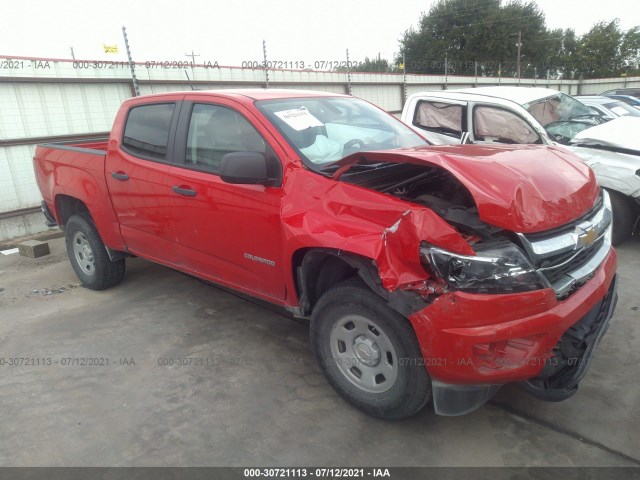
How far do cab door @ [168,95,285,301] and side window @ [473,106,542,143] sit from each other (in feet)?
12.9

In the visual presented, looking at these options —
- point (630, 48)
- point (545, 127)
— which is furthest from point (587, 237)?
point (630, 48)

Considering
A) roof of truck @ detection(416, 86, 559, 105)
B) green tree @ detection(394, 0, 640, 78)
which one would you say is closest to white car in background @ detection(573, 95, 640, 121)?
roof of truck @ detection(416, 86, 559, 105)

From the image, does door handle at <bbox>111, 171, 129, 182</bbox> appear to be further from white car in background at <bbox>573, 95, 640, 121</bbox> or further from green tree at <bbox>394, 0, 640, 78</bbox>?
green tree at <bbox>394, 0, 640, 78</bbox>

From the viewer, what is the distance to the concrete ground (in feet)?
8.16

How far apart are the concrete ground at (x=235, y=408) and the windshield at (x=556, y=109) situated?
2946 mm

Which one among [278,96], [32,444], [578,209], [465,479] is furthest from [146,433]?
[578,209]

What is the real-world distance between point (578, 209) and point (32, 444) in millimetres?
3239

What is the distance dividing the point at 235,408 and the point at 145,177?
194 cm

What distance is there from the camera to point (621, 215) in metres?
5.30

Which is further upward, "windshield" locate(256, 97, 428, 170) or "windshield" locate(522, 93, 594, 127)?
"windshield" locate(256, 97, 428, 170)

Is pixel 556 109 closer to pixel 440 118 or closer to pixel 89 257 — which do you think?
pixel 440 118

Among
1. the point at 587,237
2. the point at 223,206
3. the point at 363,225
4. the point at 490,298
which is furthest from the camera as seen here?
the point at 223,206

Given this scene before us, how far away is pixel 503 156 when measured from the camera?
107 inches

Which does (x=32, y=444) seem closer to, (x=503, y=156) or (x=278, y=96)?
(x=278, y=96)
